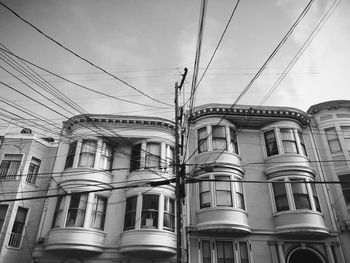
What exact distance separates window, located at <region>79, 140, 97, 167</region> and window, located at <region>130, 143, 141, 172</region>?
2.51m

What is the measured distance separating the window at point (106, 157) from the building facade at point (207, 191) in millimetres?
68

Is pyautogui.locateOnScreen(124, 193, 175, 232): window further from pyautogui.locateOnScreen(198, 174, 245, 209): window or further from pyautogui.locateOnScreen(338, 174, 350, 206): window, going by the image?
pyautogui.locateOnScreen(338, 174, 350, 206): window

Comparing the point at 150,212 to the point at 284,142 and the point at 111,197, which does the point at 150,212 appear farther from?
the point at 284,142

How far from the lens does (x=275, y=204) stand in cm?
1686

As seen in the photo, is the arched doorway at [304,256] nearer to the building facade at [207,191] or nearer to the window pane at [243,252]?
the building facade at [207,191]

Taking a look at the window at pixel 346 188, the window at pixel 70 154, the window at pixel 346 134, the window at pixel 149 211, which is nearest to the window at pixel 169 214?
the window at pixel 149 211

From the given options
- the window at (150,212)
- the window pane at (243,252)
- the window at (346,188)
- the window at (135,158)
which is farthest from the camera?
the window at (135,158)

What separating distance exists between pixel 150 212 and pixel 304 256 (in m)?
9.35

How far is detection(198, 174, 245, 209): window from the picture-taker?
16.2 meters

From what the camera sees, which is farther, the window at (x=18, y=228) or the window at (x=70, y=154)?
the window at (x=70, y=154)

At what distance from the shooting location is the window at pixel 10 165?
1745cm

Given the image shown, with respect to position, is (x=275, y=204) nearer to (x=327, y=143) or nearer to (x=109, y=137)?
(x=327, y=143)

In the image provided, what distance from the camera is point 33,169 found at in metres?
18.2

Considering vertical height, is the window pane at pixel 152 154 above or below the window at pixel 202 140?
below
